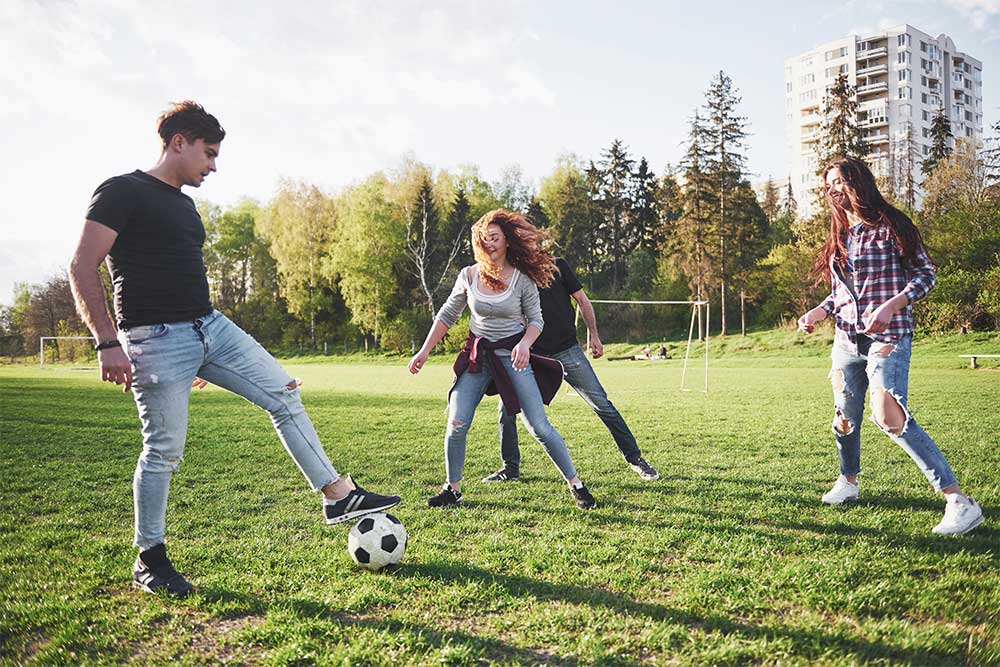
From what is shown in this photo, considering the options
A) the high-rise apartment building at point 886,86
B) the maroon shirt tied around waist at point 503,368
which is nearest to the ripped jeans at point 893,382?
the maroon shirt tied around waist at point 503,368

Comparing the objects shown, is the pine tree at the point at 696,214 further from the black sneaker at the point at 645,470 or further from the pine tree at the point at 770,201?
the black sneaker at the point at 645,470

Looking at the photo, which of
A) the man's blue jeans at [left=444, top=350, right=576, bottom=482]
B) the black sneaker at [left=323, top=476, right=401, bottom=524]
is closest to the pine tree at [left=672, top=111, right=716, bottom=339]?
the man's blue jeans at [left=444, top=350, right=576, bottom=482]

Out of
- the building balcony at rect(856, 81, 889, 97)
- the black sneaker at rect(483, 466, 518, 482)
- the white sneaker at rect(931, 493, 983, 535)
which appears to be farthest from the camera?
the building balcony at rect(856, 81, 889, 97)

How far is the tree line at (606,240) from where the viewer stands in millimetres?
35156

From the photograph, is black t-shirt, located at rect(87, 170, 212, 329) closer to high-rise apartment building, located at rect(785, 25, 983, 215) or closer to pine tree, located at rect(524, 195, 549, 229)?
pine tree, located at rect(524, 195, 549, 229)

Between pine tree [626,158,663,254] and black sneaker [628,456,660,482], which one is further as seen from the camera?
pine tree [626,158,663,254]

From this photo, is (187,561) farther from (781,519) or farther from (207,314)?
(781,519)

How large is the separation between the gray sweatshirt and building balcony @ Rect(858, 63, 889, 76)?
244ft

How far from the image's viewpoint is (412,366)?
17.1 feet

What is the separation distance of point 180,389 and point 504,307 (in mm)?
2317

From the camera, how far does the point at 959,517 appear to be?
13.7ft

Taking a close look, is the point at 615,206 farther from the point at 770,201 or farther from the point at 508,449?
the point at 508,449

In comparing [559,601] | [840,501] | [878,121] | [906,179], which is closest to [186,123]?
[559,601]

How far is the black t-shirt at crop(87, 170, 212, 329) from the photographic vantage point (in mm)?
3369
